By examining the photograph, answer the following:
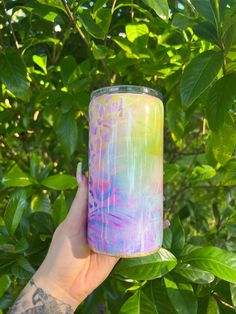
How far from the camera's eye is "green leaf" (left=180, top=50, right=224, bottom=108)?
0.83m

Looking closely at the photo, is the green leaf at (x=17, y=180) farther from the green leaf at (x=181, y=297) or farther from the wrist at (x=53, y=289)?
the green leaf at (x=181, y=297)

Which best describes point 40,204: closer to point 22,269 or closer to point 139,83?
point 22,269

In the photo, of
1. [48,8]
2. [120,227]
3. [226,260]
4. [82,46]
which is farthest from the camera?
[82,46]

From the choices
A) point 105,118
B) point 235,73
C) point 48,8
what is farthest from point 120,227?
point 48,8

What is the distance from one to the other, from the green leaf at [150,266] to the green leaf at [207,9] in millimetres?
481

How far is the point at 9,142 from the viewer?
160 centimetres

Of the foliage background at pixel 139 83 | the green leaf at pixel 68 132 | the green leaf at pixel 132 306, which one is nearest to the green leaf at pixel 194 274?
the foliage background at pixel 139 83

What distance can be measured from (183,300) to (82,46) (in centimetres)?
97

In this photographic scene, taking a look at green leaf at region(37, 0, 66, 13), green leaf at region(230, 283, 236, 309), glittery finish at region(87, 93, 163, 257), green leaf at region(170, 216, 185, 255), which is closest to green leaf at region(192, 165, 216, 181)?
green leaf at region(170, 216, 185, 255)

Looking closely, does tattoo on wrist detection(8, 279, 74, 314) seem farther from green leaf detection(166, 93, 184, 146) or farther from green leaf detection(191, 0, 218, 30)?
green leaf detection(191, 0, 218, 30)

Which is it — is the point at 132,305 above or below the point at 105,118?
below

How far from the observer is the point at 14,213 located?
1.01m

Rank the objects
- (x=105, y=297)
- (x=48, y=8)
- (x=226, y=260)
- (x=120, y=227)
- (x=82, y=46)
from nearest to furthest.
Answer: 1. (x=120, y=227)
2. (x=226, y=260)
3. (x=48, y=8)
4. (x=105, y=297)
5. (x=82, y=46)

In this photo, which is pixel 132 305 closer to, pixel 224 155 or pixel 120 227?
pixel 120 227
